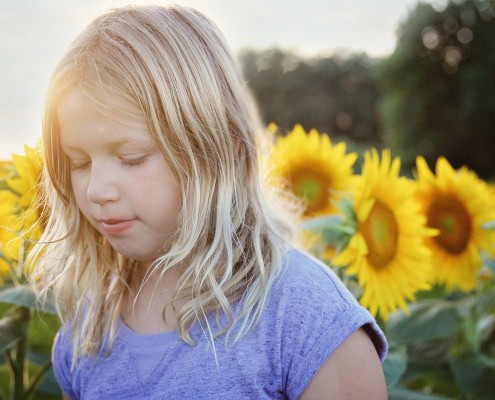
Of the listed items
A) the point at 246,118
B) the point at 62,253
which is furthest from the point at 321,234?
the point at 62,253

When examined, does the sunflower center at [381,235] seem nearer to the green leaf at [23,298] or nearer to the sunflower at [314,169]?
the sunflower at [314,169]

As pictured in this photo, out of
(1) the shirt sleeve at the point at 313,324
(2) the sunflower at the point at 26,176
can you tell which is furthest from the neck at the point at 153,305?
(2) the sunflower at the point at 26,176

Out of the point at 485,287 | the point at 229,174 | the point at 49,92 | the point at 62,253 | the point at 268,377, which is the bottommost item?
the point at 485,287

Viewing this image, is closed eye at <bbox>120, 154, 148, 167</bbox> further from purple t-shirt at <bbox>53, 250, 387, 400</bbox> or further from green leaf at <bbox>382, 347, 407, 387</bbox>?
green leaf at <bbox>382, 347, 407, 387</bbox>

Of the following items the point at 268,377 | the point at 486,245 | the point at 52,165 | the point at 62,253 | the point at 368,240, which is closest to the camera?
the point at 268,377

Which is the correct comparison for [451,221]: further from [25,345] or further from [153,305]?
[25,345]

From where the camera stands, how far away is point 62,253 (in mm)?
1551

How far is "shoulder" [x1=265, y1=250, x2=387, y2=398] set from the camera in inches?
49.6

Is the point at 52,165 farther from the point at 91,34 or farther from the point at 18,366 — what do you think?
the point at 18,366

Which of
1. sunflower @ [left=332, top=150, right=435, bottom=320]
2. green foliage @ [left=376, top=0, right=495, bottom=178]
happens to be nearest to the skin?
sunflower @ [left=332, top=150, right=435, bottom=320]

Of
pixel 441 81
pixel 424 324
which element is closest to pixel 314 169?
pixel 424 324

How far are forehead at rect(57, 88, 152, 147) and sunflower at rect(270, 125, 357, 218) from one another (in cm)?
91

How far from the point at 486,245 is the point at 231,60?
102 cm

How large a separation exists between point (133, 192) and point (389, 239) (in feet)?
2.52
